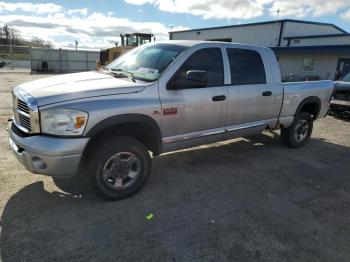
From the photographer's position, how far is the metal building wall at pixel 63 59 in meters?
34.9

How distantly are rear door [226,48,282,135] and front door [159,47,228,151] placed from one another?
0.24m

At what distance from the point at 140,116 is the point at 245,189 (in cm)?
189

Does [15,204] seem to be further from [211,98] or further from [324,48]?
[324,48]

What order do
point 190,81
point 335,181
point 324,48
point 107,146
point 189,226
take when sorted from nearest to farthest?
point 189,226, point 107,146, point 190,81, point 335,181, point 324,48

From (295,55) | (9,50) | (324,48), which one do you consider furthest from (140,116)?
(9,50)

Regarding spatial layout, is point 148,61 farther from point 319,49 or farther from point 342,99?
point 319,49

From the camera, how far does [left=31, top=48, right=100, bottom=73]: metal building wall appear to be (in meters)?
34.9

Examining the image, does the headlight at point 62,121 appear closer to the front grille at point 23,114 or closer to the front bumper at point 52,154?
the front bumper at point 52,154

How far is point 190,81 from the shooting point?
4215mm

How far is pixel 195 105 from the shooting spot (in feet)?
14.4

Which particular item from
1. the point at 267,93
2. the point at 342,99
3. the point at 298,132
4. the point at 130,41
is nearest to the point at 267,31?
the point at 130,41

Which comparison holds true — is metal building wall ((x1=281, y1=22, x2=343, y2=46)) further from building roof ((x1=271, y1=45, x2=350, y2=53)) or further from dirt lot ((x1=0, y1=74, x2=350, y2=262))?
dirt lot ((x1=0, y1=74, x2=350, y2=262))

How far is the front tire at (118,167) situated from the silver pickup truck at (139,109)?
0.5 inches

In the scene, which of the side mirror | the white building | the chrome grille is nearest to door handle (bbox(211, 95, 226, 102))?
the side mirror
